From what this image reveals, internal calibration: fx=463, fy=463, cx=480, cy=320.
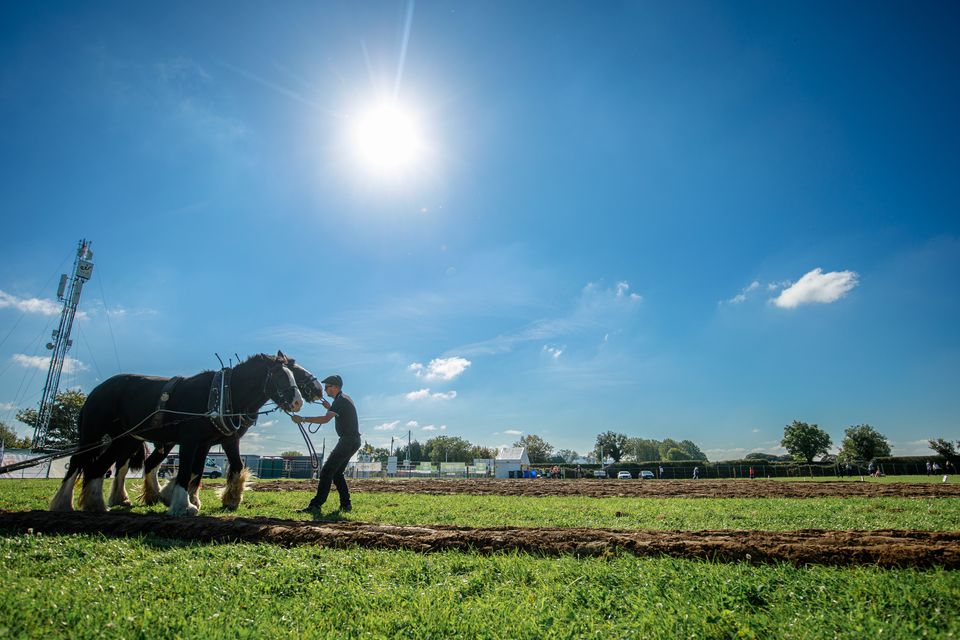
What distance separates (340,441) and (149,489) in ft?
13.3

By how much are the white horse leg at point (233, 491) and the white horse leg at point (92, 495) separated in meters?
1.75

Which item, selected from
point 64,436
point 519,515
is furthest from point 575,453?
point 519,515

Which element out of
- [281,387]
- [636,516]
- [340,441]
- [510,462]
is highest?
[281,387]

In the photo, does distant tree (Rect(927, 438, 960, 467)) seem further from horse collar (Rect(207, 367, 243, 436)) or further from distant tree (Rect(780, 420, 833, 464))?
horse collar (Rect(207, 367, 243, 436))

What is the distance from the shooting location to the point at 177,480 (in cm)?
695

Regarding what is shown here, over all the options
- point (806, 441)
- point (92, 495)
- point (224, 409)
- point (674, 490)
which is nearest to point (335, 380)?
point (224, 409)

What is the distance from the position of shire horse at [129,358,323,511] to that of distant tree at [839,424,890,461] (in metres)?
96.1

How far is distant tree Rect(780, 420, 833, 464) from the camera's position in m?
83.3

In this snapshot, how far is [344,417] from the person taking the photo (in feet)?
28.7

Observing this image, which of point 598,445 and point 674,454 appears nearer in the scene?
point 598,445

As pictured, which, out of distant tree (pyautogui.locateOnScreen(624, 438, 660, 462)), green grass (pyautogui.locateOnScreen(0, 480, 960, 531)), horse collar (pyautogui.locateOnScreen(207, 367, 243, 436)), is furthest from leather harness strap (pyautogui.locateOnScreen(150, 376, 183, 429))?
distant tree (pyautogui.locateOnScreen(624, 438, 660, 462))

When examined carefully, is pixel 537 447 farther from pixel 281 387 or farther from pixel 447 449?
pixel 281 387

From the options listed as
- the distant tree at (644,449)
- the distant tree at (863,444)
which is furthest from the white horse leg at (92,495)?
the distant tree at (644,449)

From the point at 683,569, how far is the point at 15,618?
184 inches
